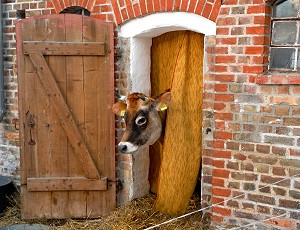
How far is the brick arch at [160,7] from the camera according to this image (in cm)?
432

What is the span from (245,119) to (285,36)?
0.91 m

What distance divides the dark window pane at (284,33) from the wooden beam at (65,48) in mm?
1937

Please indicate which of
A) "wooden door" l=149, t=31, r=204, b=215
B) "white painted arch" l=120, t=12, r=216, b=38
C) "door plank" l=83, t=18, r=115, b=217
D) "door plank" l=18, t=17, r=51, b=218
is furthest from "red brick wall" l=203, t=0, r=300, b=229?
"door plank" l=18, t=17, r=51, b=218

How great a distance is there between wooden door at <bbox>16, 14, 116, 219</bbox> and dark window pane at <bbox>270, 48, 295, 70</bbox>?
1.85 metres

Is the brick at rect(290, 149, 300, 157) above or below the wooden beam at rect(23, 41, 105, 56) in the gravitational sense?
below

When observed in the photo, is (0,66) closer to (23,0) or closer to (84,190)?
(23,0)

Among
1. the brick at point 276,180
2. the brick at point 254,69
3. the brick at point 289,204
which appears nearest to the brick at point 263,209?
the brick at point 289,204

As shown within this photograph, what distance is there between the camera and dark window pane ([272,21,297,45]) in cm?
406

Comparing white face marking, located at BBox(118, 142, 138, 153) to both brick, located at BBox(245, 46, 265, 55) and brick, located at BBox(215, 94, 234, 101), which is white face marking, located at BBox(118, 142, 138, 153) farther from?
brick, located at BBox(245, 46, 265, 55)

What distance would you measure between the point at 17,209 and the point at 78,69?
223 cm

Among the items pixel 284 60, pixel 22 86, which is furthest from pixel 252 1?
pixel 22 86

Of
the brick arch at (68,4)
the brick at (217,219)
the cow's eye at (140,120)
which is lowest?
the brick at (217,219)

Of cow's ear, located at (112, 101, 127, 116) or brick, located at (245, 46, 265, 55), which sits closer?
brick, located at (245, 46, 265, 55)

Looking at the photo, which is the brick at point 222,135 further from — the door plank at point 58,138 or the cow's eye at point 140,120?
the door plank at point 58,138
